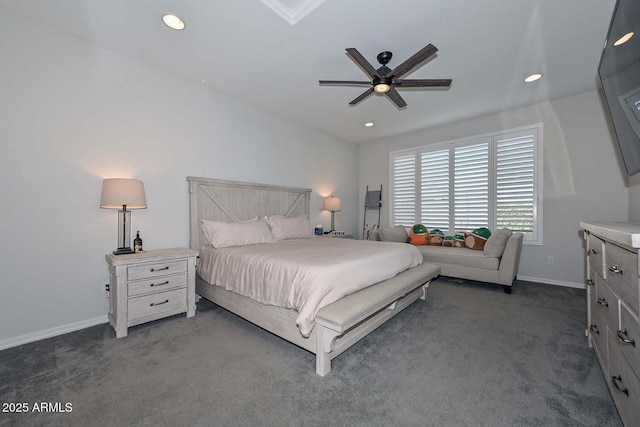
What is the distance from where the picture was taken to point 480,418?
4.56ft

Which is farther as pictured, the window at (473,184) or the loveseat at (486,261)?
the window at (473,184)

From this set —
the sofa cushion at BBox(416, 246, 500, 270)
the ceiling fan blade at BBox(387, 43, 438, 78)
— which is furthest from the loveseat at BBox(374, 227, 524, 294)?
the ceiling fan blade at BBox(387, 43, 438, 78)

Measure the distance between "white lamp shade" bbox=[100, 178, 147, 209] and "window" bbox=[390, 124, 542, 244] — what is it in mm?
4666

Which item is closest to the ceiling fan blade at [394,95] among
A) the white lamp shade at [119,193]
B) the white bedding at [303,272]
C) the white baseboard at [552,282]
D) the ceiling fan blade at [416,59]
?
the ceiling fan blade at [416,59]

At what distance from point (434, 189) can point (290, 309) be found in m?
4.10

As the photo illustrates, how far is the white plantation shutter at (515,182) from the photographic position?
4016 mm

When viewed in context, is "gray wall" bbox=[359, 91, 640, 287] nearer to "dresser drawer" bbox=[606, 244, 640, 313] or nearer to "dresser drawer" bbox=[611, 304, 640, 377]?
"dresser drawer" bbox=[606, 244, 640, 313]

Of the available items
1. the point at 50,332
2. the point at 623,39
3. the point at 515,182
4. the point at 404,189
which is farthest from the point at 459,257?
the point at 50,332

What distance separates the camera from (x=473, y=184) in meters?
4.56

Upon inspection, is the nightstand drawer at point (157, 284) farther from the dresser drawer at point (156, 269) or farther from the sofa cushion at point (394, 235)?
the sofa cushion at point (394, 235)

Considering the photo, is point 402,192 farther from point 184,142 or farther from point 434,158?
point 184,142

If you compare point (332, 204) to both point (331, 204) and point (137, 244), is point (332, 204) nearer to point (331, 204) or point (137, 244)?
point (331, 204)

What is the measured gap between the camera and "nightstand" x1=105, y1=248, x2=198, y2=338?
230cm

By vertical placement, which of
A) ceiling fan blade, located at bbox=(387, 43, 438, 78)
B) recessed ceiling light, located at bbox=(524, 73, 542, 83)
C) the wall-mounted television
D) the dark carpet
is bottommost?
the dark carpet
